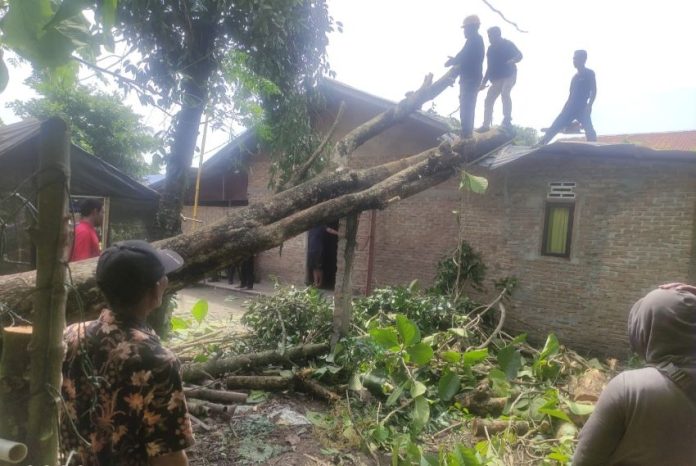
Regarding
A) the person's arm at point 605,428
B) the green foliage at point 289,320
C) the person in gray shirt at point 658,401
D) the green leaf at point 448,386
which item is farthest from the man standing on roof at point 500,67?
the person's arm at point 605,428

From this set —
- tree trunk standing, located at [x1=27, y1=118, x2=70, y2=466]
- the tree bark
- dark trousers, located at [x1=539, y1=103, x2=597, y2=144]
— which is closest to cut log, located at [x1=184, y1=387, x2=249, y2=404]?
the tree bark

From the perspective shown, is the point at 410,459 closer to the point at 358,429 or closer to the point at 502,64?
the point at 358,429

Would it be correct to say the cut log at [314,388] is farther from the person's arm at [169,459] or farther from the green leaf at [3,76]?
the green leaf at [3,76]

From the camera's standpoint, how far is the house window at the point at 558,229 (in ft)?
25.6

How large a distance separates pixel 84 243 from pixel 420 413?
150 inches

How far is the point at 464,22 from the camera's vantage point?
6.61m

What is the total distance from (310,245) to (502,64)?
21.9 ft

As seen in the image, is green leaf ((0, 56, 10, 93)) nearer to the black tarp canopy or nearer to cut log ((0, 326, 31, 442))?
cut log ((0, 326, 31, 442))

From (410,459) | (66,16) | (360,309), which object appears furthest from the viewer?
(360,309)

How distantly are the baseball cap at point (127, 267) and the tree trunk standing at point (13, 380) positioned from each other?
30cm

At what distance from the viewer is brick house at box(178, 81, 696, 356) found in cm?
675

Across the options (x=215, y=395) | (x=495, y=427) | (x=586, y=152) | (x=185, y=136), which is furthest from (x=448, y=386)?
(x=185, y=136)

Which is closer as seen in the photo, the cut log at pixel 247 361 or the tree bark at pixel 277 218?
the tree bark at pixel 277 218

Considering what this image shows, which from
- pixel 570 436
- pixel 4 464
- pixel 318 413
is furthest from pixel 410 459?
pixel 4 464
